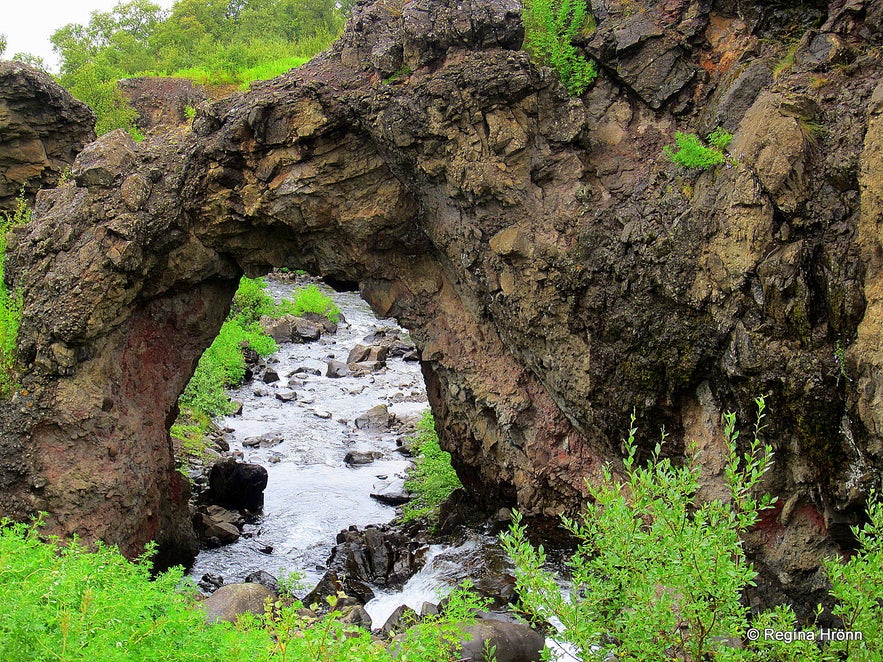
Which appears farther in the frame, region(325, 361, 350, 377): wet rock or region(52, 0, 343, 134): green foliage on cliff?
region(52, 0, 343, 134): green foliage on cliff

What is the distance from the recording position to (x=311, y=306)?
28219 millimetres

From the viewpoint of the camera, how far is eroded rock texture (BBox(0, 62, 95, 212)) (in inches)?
664

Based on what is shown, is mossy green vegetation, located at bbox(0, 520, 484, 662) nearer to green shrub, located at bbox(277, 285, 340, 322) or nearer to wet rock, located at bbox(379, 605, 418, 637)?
wet rock, located at bbox(379, 605, 418, 637)

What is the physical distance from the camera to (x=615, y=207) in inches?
380

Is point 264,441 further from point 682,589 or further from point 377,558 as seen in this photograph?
point 682,589

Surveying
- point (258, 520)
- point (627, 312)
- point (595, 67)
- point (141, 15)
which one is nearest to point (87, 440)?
point (258, 520)

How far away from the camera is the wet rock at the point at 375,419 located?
1944 cm

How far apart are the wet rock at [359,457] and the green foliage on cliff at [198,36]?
77.7 ft

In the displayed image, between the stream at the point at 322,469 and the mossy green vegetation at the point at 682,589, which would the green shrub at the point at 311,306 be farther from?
the mossy green vegetation at the point at 682,589

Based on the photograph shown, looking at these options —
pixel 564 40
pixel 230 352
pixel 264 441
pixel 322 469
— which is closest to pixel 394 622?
pixel 322 469

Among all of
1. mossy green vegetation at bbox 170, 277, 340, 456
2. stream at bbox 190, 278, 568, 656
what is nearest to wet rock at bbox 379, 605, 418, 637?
stream at bbox 190, 278, 568, 656

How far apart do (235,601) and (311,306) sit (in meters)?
19.2

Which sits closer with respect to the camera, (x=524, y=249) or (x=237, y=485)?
(x=524, y=249)

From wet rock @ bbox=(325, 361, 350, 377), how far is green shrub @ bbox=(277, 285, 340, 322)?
468cm
